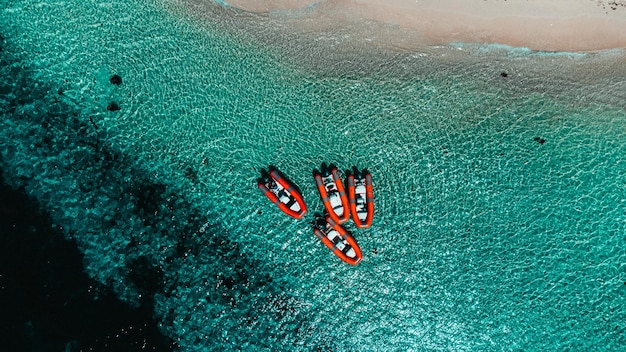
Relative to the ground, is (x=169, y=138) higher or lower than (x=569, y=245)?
higher

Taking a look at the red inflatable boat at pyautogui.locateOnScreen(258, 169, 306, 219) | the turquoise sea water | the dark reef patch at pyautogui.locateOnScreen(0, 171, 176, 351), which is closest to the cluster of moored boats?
the red inflatable boat at pyautogui.locateOnScreen(258, 169, 306, 219)

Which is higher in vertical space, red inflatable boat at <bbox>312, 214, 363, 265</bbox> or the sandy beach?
the sandy beach

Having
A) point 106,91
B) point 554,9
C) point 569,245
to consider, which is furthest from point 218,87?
point 569,245

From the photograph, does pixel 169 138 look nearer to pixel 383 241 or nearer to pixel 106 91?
pixel 106 91

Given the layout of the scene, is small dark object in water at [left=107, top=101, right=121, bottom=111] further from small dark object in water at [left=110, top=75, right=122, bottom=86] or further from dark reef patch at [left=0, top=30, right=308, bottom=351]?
small dark object in water at [left=110, top=75, right=122, bottom=86]

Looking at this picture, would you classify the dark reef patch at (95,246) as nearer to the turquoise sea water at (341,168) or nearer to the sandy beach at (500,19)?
the turquoise sea water at (341,168)

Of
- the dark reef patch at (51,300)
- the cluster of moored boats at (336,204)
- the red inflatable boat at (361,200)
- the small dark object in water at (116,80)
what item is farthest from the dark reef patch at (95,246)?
the red inflatable boat at (361,200)

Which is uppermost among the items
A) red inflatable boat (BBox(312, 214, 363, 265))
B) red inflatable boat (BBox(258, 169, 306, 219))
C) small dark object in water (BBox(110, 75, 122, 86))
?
small dark object in water (BBox(110, 75, 122, 86))
